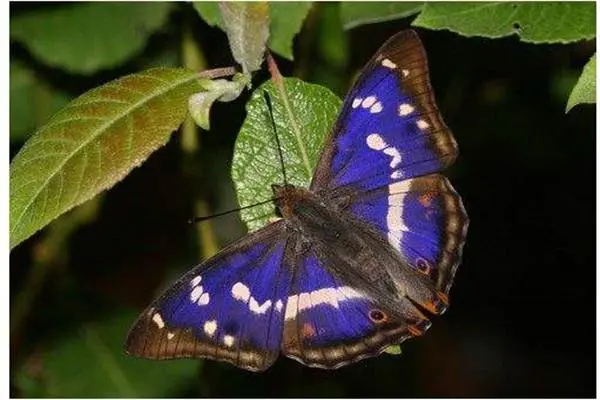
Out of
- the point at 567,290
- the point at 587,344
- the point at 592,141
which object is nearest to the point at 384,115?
the point at 592,141

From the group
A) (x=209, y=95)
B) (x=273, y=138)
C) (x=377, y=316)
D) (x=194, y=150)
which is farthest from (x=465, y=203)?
(x=209, y=95)

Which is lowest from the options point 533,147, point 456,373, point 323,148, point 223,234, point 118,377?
point 456,373

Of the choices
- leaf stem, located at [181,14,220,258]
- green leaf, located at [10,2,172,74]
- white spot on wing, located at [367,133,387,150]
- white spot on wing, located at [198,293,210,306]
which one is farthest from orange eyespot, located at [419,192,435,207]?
green leaf, located at [10,2,172,74]

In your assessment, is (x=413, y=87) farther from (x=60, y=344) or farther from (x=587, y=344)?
(x=587, y=344)

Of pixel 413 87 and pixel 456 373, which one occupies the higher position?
pixel 413 87

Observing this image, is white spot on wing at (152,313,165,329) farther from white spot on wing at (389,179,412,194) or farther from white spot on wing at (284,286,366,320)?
white spot on wing at (389,179,412,194)

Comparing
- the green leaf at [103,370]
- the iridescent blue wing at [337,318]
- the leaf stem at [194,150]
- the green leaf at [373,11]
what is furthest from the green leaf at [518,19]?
the green leaf at [103,370]

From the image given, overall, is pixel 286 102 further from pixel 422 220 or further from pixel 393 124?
pixel 422 220
